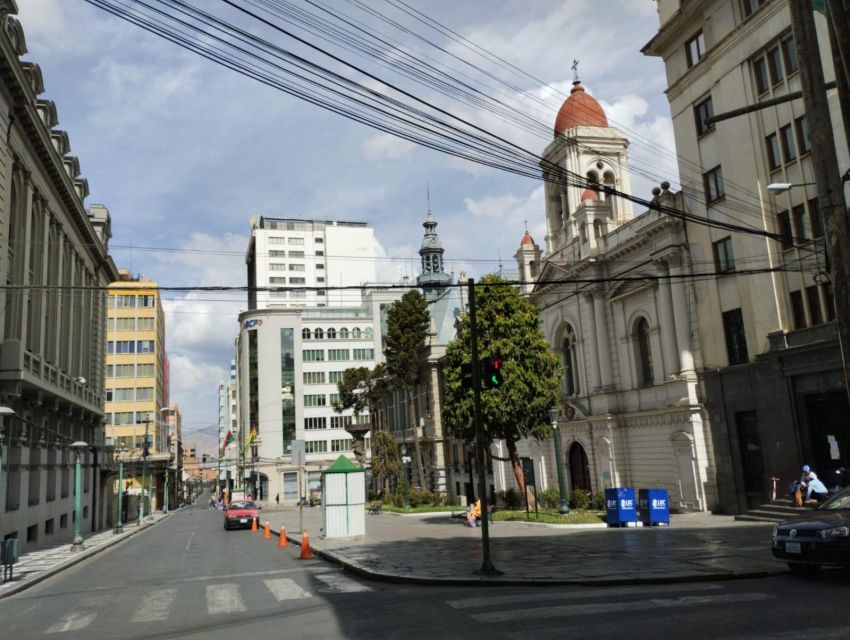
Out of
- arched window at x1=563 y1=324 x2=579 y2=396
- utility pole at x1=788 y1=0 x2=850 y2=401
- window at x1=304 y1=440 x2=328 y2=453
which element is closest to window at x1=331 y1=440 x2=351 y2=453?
window at x1=304 y1=440 x2=328 y2=453

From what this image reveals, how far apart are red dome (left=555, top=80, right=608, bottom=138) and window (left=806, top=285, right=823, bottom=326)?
2099 centimetres

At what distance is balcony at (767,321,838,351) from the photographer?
23953mm

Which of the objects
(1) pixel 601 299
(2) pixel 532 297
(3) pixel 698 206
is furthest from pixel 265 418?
(3) pixel 698 206

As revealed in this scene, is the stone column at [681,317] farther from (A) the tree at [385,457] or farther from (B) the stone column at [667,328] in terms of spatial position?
(A) the tree at [385,457]

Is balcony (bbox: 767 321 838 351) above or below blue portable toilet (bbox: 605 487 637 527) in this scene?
above

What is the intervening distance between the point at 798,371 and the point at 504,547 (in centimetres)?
1340

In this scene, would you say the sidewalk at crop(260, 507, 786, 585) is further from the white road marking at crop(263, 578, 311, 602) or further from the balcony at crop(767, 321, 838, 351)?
the balcony at crop(767, 321, 838, 351)

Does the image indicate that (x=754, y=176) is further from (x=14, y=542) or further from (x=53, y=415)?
(x=53, y=415)

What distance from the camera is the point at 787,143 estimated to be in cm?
2609

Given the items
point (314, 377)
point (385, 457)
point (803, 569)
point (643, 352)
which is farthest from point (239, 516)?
point (314, 377)

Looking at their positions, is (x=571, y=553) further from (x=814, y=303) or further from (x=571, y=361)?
(x=571, y=361)

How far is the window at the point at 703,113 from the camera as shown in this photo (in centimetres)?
3045

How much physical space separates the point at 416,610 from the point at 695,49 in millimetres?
29286

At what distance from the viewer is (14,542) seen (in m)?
18.1
